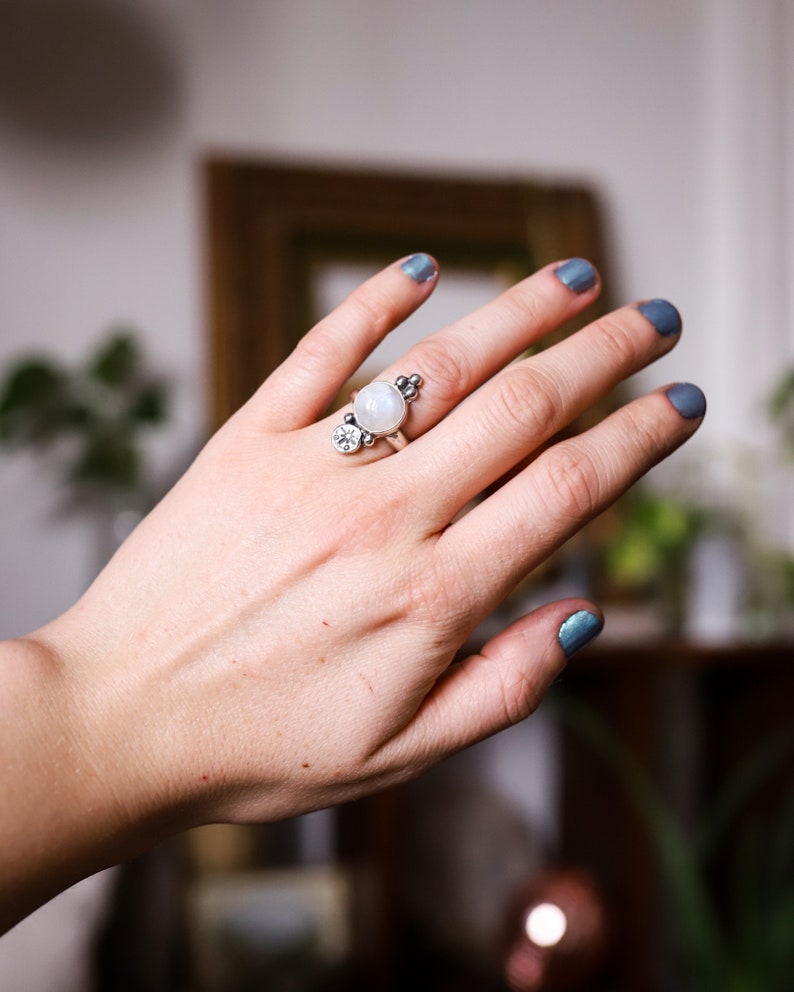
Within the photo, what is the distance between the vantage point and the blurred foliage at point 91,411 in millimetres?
1818

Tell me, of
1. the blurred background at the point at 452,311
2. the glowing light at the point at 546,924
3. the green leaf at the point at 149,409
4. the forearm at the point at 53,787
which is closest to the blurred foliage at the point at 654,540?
the blurred background at the point at 452,311

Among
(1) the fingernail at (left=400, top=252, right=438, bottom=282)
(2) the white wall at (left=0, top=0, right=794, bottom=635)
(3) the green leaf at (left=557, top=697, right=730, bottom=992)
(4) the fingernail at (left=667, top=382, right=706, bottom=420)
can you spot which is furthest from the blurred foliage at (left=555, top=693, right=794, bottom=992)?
(1) the fingernail at (left=400, top=252, right=438, bottom=282)

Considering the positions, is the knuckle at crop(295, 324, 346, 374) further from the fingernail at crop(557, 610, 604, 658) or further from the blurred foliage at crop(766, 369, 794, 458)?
the blurred foliage at crop(766, 369, 794, 458)

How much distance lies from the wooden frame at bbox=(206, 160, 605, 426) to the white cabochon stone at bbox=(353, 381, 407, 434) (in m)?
1.40

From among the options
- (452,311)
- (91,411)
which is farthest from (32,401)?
(452,311)

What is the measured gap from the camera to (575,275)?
63cm

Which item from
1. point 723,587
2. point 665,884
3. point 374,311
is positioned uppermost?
point 374,311

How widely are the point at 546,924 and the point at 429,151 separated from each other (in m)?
1.73

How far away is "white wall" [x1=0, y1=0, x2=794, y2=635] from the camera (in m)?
1.93

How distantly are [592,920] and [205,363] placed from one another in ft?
4.52

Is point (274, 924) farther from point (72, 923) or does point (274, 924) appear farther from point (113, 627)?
point (113, 627)

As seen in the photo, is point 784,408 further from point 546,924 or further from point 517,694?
point 517,694

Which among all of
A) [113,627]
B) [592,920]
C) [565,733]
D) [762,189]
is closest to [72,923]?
[113,627]

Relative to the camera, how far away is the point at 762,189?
7.70 feet
